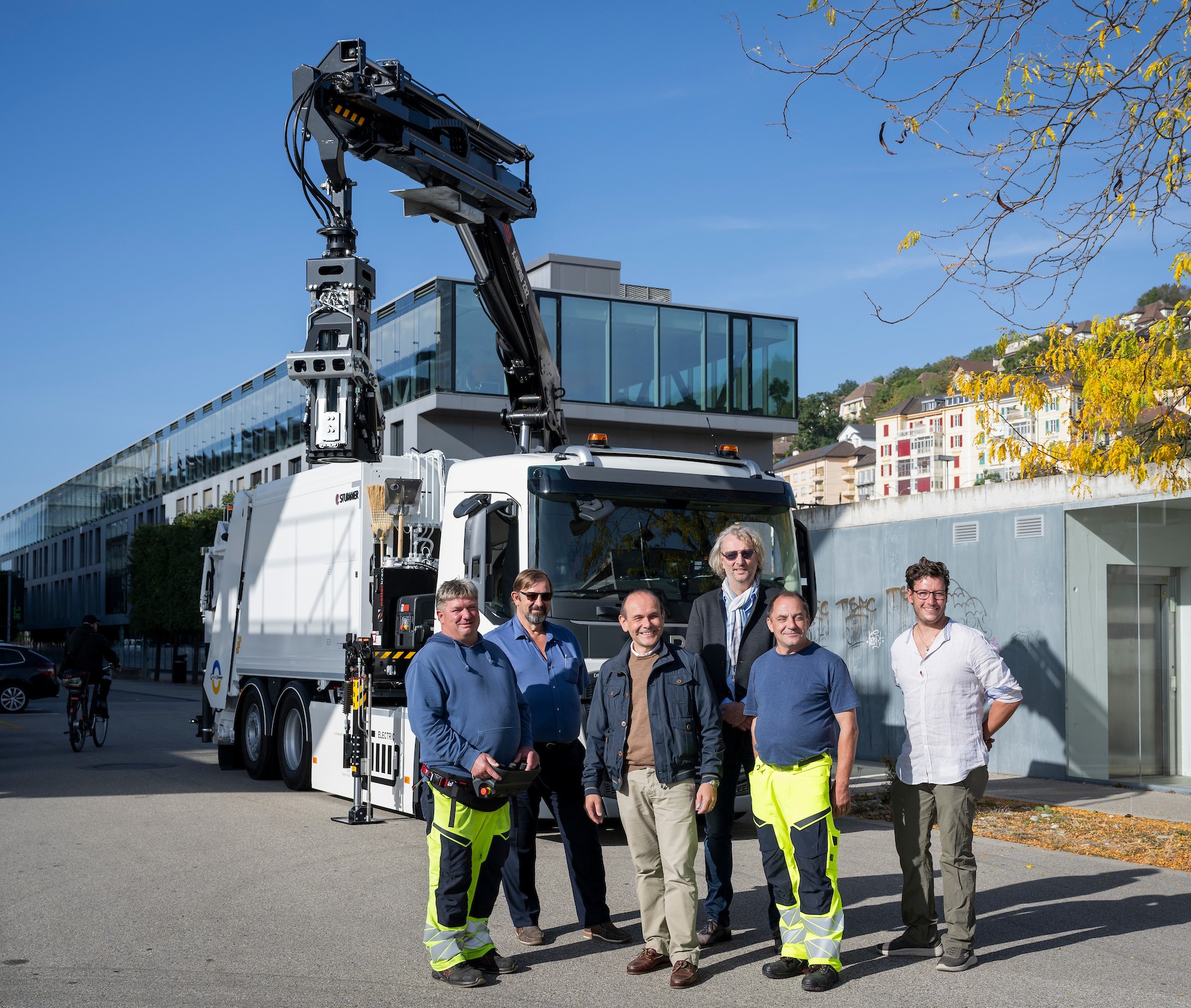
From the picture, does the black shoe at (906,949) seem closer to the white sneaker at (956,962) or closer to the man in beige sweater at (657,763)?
the white sneaker at (956,962)

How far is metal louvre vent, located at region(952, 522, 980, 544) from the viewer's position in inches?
584

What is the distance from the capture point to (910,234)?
26.3 feet

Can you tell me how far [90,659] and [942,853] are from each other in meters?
14.5

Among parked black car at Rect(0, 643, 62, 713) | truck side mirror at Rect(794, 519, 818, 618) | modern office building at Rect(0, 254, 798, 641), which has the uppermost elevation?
modern office building at Rect(0, 254, 798, 641)

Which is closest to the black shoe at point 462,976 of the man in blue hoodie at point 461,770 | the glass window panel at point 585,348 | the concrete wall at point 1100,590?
the man in blue hoodie at point 461,770

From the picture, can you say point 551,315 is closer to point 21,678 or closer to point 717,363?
point 717,363

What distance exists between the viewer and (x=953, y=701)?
241 inches

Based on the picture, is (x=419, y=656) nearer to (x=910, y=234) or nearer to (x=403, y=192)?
(x=910, y=234)

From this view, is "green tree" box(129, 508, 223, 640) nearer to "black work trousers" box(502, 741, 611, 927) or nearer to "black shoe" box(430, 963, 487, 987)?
"black work trousers" box(502, 741, 611, 927)

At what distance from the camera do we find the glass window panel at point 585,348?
38312 millimetres

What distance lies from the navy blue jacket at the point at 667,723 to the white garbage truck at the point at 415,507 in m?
3.03

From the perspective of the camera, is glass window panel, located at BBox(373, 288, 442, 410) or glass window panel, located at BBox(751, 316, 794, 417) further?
glass window panel, located at BBox(751, 316, 794, 417)

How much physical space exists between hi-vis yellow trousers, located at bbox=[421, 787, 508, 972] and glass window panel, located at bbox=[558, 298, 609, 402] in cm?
3223

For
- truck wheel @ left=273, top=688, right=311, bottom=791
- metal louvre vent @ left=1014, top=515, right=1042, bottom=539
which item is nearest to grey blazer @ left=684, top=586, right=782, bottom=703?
truck wheel @ left=273, top=688, right=311, bottom=791
